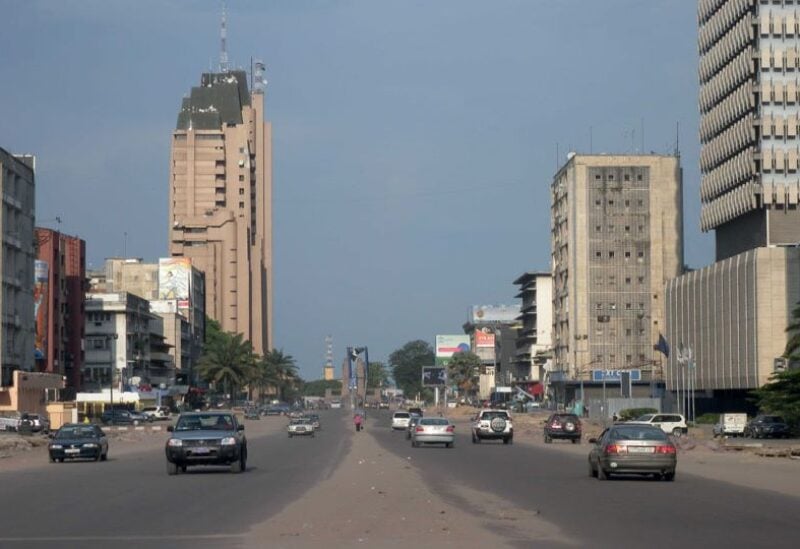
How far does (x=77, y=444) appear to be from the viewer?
47219 millimetres

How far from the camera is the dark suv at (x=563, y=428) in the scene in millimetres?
68875

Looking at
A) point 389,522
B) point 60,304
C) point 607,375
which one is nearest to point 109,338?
point 60,304

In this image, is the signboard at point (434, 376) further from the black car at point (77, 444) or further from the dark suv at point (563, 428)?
the black car at point (77, 444)

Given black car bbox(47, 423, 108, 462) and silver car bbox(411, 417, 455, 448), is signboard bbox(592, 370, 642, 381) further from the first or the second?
black car bbox(47, 423, 108, 462)

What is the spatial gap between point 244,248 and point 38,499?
169m

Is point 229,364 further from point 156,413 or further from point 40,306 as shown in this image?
point 40,306

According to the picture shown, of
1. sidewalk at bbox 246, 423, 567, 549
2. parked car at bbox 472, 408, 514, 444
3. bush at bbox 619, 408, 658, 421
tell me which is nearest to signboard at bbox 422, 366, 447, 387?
bush at bbox 619, 408, 658, 421

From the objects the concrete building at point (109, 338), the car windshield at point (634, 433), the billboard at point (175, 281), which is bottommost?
the car windshield at point (634, 433)

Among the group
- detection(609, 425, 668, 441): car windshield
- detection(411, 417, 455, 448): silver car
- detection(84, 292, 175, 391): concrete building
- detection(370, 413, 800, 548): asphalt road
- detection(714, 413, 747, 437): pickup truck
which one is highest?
detection(84, 292, 175, 391): concrete building

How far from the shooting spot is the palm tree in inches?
6452

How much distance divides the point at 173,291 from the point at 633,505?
147 m

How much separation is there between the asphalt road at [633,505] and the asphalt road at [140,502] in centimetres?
386

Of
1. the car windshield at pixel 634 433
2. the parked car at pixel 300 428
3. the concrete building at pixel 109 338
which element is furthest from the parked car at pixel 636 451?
the concrete building at pixel 109 338

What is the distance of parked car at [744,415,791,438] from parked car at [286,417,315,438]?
26.5 metres
